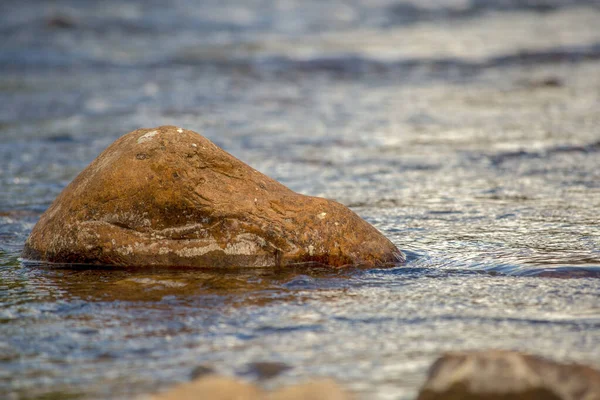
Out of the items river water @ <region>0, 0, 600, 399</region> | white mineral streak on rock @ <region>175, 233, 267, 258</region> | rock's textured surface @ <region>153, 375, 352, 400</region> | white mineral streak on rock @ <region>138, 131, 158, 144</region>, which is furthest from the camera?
white mineral streak on rock @ <region>138, 131, 158, 144</region>

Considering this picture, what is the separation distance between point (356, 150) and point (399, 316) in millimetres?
4564

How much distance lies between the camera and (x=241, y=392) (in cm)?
236

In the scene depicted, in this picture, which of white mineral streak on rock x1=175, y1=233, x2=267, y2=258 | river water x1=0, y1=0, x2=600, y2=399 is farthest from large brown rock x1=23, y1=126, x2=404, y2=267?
river water x1=0, y1=0, x2=600, y2=399

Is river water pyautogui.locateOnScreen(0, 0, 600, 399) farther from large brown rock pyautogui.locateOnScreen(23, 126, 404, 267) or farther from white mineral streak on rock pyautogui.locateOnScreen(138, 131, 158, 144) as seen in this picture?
white mineral streak on rock pyautogui.locateOnScreen(138, 131, 158, 144)

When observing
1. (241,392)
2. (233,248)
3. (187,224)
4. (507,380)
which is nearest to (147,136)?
(187,224)

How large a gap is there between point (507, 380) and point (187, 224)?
2.09 metres

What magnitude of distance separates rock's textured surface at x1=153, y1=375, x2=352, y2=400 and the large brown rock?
158 cm

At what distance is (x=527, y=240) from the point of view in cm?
436

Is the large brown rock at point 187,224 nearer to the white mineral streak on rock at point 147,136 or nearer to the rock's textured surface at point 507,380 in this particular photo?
the white mineral streak on rock at point 147,136

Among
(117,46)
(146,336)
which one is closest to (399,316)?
(146,336)

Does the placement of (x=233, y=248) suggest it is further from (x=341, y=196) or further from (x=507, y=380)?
(x=341, y=196)

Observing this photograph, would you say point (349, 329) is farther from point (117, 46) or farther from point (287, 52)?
point (117, 46)

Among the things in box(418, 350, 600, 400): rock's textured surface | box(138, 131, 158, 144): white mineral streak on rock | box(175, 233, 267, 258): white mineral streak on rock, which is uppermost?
box(138, 131, 158, 144): white mineral streak on rock

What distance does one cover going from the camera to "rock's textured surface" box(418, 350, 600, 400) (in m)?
2.34
